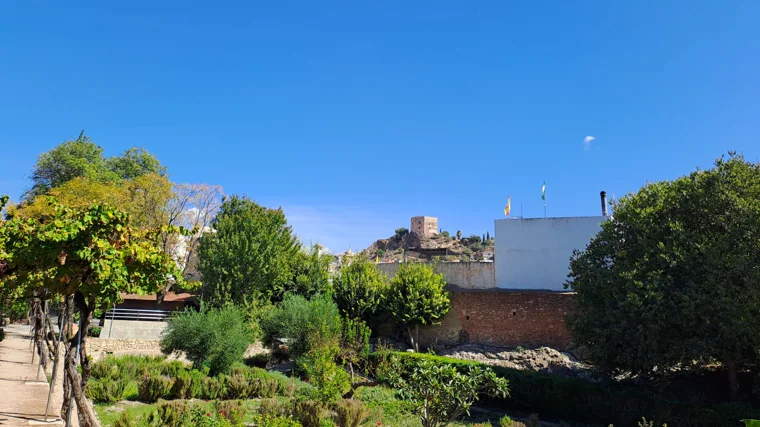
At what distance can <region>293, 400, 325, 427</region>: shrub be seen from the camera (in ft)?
36.0

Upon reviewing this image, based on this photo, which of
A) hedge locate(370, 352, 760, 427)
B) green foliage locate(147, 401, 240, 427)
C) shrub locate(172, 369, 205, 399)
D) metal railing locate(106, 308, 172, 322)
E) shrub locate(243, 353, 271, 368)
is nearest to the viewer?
green foliage locate(147, 401, 240, 427)

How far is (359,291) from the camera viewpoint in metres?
27.6

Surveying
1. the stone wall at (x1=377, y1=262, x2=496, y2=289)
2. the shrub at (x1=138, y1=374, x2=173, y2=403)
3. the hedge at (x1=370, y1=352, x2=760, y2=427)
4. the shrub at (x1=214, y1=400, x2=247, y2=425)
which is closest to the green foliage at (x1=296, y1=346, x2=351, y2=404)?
the hedge at (x1=370, y1=352, x2=760, y2=427)

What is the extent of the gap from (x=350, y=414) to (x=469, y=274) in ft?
79.7

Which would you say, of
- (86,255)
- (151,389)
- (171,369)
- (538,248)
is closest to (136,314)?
(171,369)

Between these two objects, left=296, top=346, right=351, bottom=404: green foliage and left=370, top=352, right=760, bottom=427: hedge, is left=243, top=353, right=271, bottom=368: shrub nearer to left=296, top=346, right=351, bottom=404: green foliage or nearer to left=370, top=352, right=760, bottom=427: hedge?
left=370, top=352, right=760, bottom=427: hedge

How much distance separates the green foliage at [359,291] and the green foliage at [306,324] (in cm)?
344

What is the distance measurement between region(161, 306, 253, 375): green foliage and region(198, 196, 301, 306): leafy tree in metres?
6.56

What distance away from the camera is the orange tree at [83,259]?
7129mm

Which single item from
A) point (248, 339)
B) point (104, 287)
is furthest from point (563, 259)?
point (104, 287)

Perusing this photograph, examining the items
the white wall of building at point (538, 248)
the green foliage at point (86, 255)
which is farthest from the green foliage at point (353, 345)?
the green foliage at point (86, 255)

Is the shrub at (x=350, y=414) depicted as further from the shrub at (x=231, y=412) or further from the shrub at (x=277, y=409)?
the shrub at (x=231, y=412)

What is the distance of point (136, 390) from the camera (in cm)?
1482

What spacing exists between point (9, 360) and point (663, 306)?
76.8 ft
